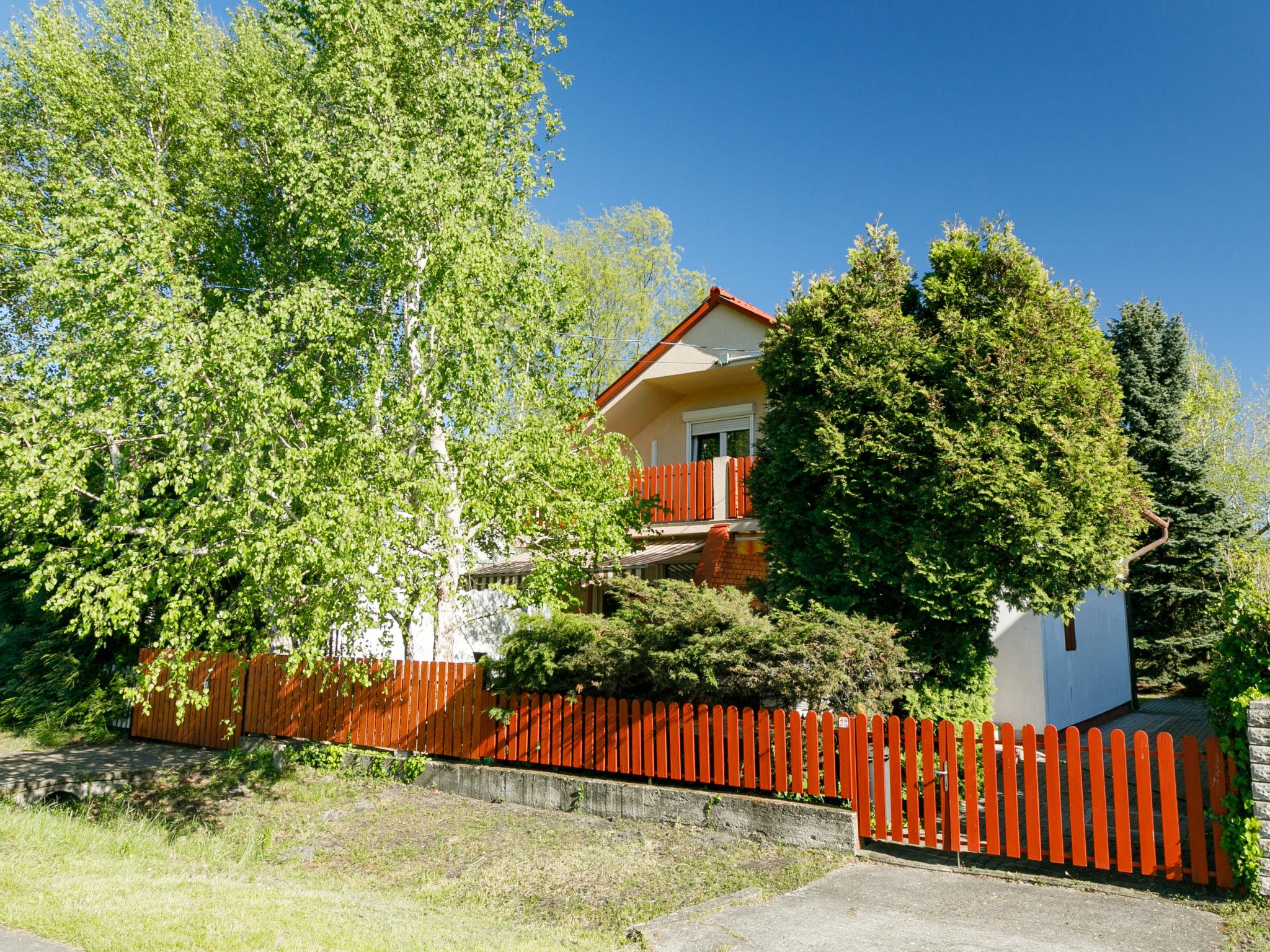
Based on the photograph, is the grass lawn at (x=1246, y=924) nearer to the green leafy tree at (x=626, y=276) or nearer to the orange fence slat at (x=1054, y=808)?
the orange fence slat at (x=1054, y=808)

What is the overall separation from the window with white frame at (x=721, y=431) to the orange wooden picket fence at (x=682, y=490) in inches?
77.6

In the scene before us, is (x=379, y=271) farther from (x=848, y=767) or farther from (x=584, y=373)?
(x=848, y=767)

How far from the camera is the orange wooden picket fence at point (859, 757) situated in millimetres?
6723

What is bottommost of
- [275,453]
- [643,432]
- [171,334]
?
[275,453]

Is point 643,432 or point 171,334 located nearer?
point 171,334

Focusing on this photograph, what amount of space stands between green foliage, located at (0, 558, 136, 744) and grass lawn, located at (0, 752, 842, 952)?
5000 millimetres

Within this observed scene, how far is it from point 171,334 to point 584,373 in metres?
5.87

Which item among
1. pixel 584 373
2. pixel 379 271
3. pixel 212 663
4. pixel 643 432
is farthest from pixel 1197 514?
pixel 212 663

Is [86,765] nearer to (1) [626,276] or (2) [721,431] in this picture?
(2) [721,431]

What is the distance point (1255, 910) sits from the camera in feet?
19.9

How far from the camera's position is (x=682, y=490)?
16469mm

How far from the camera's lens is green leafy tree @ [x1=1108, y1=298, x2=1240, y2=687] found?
2250cm

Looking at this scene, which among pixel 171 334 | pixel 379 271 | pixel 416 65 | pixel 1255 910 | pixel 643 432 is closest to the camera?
pixel 1255 910

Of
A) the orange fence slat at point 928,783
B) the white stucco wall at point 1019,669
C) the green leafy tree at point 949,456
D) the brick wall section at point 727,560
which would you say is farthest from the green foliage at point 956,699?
the brick wall section at point 727,560
